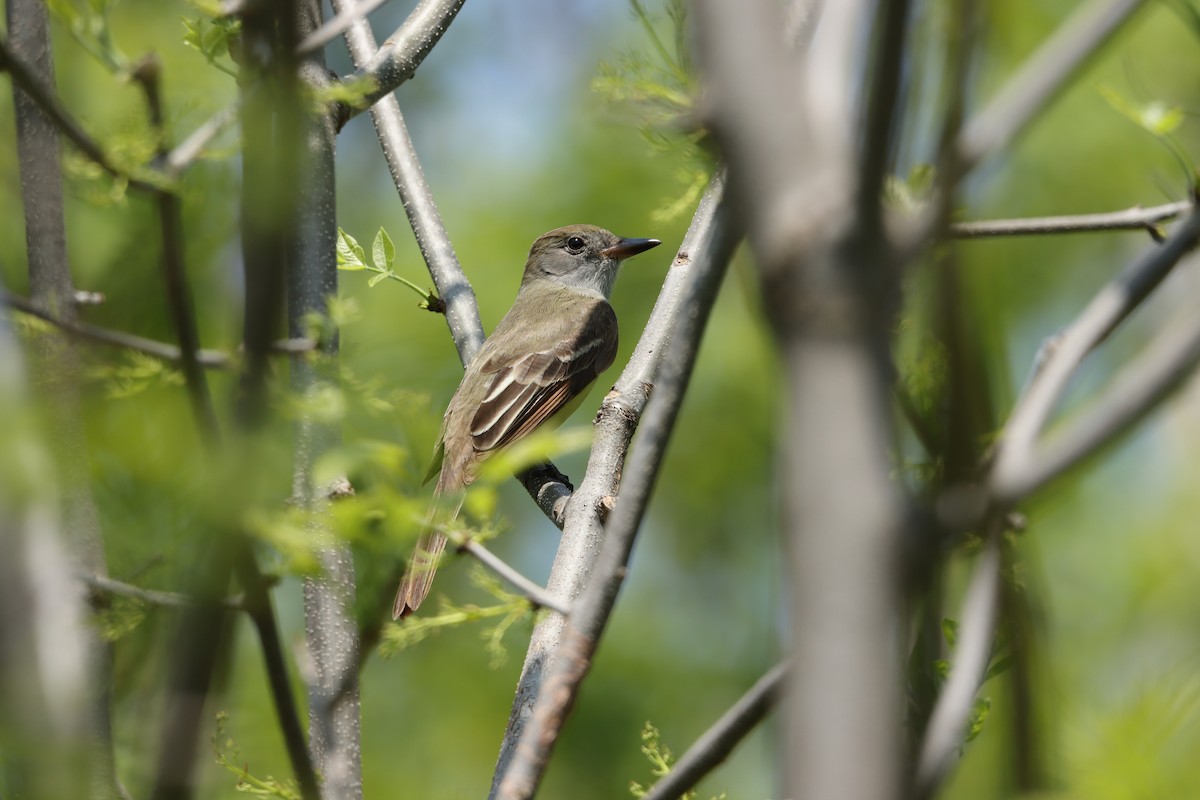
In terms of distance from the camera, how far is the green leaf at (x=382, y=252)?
4.03 metres

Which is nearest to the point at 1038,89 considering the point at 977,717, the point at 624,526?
the point at 624,526

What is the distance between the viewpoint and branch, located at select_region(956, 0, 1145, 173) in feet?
3.93

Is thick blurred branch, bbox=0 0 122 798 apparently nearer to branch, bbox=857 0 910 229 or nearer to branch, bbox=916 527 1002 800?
branch, bbox=916 527 1002 800

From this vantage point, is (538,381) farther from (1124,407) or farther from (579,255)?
(1124,407)

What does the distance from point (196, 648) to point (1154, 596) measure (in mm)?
6385

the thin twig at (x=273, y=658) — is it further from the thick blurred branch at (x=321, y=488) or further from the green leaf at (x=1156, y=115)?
the green leaf at (x=1156, y=115)

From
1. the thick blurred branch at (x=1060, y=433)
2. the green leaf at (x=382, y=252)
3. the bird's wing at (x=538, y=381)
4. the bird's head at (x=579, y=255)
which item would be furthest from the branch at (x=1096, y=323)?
the bird's head at (x=579, y=255)

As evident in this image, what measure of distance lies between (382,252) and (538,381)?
8.62 feet

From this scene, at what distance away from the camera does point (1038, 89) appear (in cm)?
121

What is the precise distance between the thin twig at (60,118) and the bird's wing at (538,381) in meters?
4.21

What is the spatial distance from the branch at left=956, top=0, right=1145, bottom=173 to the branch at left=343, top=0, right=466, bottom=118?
216 centimetres

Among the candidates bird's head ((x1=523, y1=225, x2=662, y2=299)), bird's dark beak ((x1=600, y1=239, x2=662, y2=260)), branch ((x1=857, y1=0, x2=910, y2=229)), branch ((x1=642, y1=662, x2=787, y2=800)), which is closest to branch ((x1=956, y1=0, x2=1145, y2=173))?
branch ((x1=857, y1=0, x2=910, y2=229))

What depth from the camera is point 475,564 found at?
98.8 inches

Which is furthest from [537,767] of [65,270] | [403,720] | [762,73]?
[403,720]
